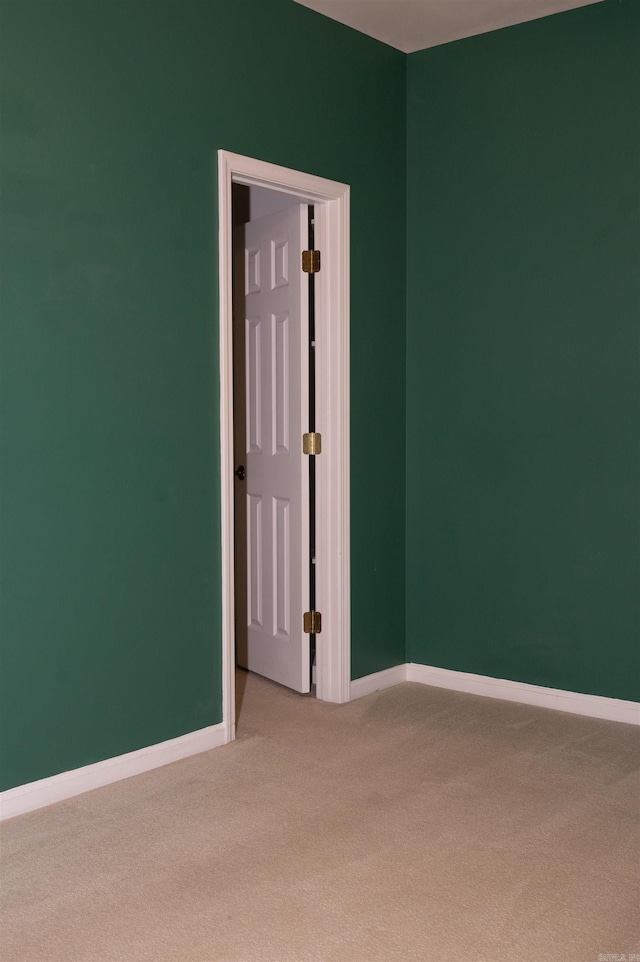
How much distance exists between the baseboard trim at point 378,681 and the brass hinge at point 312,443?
1072 mm

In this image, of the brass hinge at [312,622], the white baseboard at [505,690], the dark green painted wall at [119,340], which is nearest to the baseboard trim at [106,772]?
the dark green painted wall at [119,340]

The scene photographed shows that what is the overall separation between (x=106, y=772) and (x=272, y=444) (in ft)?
5.66

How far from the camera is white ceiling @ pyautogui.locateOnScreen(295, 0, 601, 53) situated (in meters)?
3.86

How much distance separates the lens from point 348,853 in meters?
2.72

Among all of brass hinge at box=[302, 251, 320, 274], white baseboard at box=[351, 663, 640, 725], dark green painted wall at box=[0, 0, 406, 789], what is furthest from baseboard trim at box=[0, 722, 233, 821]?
brass hinge at box=[302, 251, 320, 274]

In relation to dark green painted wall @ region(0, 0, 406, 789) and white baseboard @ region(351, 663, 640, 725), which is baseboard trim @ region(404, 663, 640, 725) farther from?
dark green painted wall @ region(0, 0, 406, 789)

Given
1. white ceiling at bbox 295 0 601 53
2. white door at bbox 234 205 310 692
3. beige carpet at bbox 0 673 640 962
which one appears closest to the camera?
beige carpet at bbox 0 673 640 962

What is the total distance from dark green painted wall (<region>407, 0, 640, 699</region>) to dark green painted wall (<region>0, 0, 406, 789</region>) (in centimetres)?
74

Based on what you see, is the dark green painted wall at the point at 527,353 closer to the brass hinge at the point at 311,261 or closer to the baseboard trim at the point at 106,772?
the brass hinge at the point at 311,261

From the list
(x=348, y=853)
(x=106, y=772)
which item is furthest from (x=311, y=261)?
(x=348, y=853)

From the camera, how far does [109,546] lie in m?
3.23

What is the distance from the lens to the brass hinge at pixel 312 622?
167 inches

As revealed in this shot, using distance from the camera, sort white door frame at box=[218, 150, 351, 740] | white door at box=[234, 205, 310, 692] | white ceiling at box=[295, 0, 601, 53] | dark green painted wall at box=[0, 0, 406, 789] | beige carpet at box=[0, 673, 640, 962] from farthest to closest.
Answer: white door at box=[234, 205, 310, 692] → white door frame at box=[218, 150, 351, 740] → white ceiling at box=[295, 0, 601, 53] → dark green painted wall at box=[0, 0, 406, 789] → beige carpet at box=[0, 673, 640, 962]

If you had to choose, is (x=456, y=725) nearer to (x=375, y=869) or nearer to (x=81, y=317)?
(x=375, y=869)
